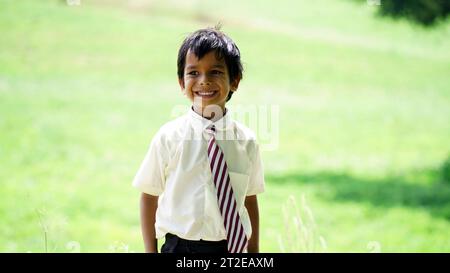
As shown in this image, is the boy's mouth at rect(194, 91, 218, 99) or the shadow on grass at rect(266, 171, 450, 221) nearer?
the boy's mouth at rect(194, 91, 218, 99)

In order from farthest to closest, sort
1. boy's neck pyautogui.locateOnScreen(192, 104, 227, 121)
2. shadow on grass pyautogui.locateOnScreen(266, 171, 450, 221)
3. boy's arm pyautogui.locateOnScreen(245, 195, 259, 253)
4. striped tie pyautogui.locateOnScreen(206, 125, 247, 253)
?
shadow on grass pyautogui.locateOnScreen(266, 171, 450, 221) → boy's arm pyautogui.locateOnScreen(245, 195, 259, 253) → boy's neck pyautogui.locateOnScreen(192, 104, 227, 121) → striped tie pyautogui.locateOnScreen(206, 125, 247, 253)

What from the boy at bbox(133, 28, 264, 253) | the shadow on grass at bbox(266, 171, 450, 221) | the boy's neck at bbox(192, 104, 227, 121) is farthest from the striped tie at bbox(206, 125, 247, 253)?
the shadow on grass at bbox(266, 171, 450, 221)

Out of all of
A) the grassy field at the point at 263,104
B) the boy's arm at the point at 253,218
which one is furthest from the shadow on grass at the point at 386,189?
the boy's arm at the point at 253,218

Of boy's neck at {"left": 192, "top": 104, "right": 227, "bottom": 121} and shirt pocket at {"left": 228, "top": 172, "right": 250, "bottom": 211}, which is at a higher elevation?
boy's neck at {"left": 192, "top": 104, "right": 227, "bottom": 121}

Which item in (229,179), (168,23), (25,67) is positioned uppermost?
(168,23)

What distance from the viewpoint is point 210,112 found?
233 cm

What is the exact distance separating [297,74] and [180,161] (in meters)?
11.2

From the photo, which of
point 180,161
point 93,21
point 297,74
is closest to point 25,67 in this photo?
point 93,21

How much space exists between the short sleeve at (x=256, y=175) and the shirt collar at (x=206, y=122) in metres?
0.12

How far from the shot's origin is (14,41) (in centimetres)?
1283

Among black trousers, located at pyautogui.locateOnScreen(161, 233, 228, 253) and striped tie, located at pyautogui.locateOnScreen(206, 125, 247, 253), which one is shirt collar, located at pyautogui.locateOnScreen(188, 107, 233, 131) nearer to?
striped tie, located at pyautogui.locateOnScreen(206, 125, 247, 253)

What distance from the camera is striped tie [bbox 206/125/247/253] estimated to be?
2.21 meters

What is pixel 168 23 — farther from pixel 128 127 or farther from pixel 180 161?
pixel 180 161

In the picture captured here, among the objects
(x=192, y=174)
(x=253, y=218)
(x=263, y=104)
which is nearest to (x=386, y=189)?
(x=263, y=104)
